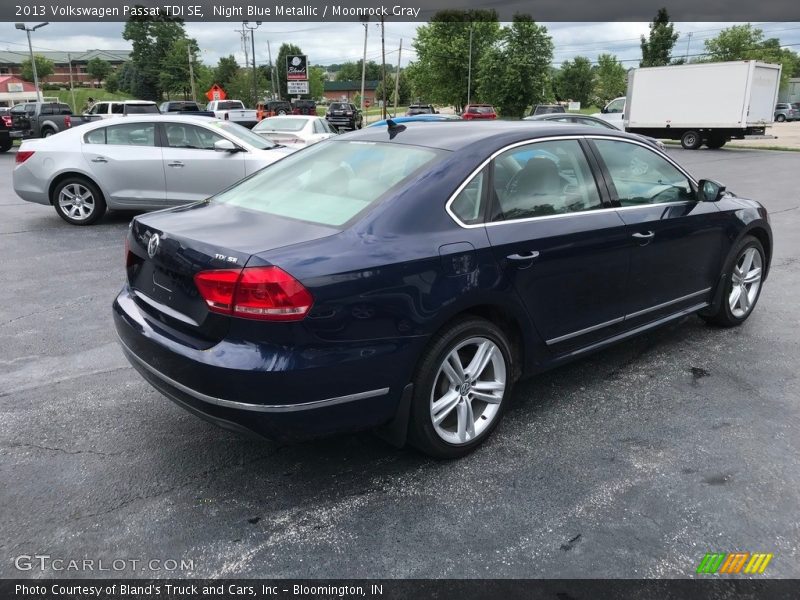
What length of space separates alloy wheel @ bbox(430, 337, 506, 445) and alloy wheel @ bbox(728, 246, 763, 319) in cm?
261

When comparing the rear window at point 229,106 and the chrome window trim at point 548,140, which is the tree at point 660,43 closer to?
the rear window at point 229,106

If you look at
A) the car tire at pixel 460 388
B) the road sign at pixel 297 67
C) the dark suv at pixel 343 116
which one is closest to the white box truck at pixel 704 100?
the dark suv at pixel 343 116

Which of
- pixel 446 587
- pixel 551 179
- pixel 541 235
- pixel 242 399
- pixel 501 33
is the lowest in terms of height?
pixel 446 587

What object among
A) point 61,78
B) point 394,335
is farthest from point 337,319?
point 61,78

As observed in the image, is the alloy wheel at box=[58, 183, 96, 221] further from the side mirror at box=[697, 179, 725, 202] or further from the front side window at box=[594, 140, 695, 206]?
the side mirror at box=[697, 179, 725, 202]

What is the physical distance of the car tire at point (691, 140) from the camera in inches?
1056

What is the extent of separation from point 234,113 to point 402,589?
116 ft

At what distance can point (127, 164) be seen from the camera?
909cm

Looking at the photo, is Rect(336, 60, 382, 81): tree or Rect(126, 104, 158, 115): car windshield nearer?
Rect(126, 104, 158, 115): car windshield

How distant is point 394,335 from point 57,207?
325 inches

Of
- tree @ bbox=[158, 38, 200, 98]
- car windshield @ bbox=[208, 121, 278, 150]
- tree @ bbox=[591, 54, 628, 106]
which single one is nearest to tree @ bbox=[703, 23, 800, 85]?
tree @ bbox=[591, 54, 628, 106]

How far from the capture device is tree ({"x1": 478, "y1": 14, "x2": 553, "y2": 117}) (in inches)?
2324

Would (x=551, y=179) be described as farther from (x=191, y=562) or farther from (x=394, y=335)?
(x=191, y=562)

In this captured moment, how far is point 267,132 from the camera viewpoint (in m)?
16.5
